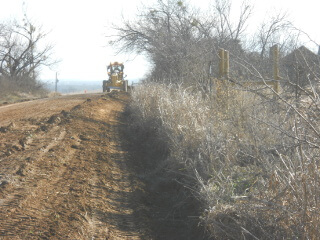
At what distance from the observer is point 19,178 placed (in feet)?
21.3

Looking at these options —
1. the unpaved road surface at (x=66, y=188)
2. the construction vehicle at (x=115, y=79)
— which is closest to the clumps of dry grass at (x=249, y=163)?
the unpaved road surface at (x=66, y=188)

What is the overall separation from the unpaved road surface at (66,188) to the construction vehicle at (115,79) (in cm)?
2654

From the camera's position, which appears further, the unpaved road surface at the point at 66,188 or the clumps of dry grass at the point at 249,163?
the unpaved road surface at the point at 66,188

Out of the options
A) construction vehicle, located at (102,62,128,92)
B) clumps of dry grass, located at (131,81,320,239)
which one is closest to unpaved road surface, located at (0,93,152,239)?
clumps of dry grass, located at (131,81,320,239)

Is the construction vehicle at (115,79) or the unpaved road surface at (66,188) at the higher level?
the construction vehicle at (115,79)

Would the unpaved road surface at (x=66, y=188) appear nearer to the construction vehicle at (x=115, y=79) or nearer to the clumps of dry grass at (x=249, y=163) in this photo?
the clumps of dry grass at (x=249, y=163)

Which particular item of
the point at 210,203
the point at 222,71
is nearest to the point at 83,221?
the point at 210,203

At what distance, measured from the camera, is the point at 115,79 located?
1487 inches

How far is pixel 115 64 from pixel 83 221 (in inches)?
1352

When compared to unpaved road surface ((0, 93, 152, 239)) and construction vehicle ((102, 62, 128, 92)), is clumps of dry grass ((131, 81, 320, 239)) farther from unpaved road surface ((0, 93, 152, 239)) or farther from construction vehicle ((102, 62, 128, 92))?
construction vehicle ((102, 62, 128, 92))

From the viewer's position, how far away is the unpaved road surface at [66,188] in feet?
15.9

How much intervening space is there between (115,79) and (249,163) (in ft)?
106

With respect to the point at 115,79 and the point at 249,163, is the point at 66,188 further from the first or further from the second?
the point at 115,79

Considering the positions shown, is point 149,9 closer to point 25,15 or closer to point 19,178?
point 19,178
